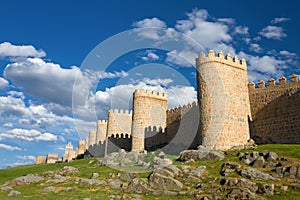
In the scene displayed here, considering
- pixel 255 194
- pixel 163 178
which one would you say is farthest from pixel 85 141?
pixel 255 194

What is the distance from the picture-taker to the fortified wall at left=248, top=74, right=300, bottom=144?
29453mm

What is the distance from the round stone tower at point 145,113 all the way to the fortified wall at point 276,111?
1563 cm

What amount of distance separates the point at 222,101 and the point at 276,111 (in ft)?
19.1

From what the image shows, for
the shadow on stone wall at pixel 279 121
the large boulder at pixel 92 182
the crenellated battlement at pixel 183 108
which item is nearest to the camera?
the large boulder at pixel 92 182

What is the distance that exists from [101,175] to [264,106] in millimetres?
19353

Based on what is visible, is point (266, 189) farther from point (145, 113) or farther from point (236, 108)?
point (145, 113)

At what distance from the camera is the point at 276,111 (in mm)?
31312

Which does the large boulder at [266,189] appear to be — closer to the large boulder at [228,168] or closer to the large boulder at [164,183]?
the large boulder at [228,168]

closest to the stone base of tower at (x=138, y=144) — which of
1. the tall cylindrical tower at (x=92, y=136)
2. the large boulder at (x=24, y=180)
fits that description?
the large boulder at (x=24, y=180)

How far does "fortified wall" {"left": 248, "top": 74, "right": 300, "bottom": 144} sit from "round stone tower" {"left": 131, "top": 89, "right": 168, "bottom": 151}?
15626mm

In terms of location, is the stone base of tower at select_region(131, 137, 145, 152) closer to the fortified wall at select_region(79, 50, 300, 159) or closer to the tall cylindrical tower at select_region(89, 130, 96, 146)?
the fortified wall at select_region(79, 50, 300, 159)

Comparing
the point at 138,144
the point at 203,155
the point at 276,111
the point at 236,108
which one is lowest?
the point at 203,155

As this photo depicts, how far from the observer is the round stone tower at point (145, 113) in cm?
4288

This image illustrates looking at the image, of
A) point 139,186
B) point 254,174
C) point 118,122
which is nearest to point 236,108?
point 254,174
